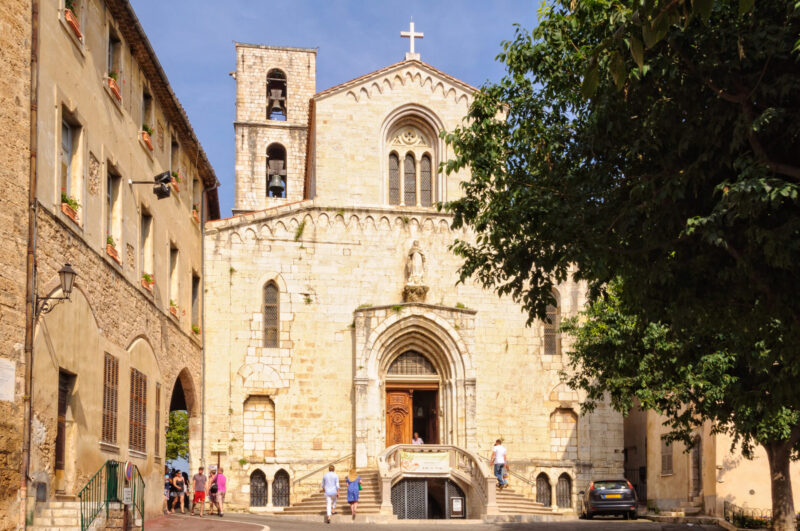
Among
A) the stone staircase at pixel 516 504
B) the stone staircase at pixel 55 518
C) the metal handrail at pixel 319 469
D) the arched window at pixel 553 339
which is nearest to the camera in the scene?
the stone staircase at pixel 55 518

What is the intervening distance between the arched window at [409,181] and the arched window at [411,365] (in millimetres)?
4905

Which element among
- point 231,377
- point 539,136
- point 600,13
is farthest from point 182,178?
point 600,13

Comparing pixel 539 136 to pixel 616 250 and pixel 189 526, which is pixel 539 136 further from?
pixel 189 526

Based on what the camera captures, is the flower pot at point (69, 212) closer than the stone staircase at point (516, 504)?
Yes

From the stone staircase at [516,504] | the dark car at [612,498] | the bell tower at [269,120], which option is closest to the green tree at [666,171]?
the stone staircase at [516,504]

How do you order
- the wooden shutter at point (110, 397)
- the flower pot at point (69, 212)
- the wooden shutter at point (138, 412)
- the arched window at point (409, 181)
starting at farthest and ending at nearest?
the arched window at point (409, 181) → the wooden shutter at point (138, 412) → the wooden shutter at point (110, 397) → the flower pot at point (69, 212)

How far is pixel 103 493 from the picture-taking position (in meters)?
16.3

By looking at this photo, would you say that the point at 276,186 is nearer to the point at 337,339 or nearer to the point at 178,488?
the point at 337,339

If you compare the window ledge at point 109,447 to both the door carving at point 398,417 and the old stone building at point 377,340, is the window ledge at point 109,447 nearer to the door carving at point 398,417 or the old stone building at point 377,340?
the old stone building at point 377,340

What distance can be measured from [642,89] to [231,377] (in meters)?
19.8

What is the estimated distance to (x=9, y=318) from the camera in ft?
43.5

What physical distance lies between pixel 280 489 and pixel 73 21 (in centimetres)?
1654

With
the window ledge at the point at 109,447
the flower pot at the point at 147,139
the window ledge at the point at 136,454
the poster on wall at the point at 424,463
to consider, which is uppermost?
the flower pot at the point at 147,139

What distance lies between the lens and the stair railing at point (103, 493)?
1434 centimetres
